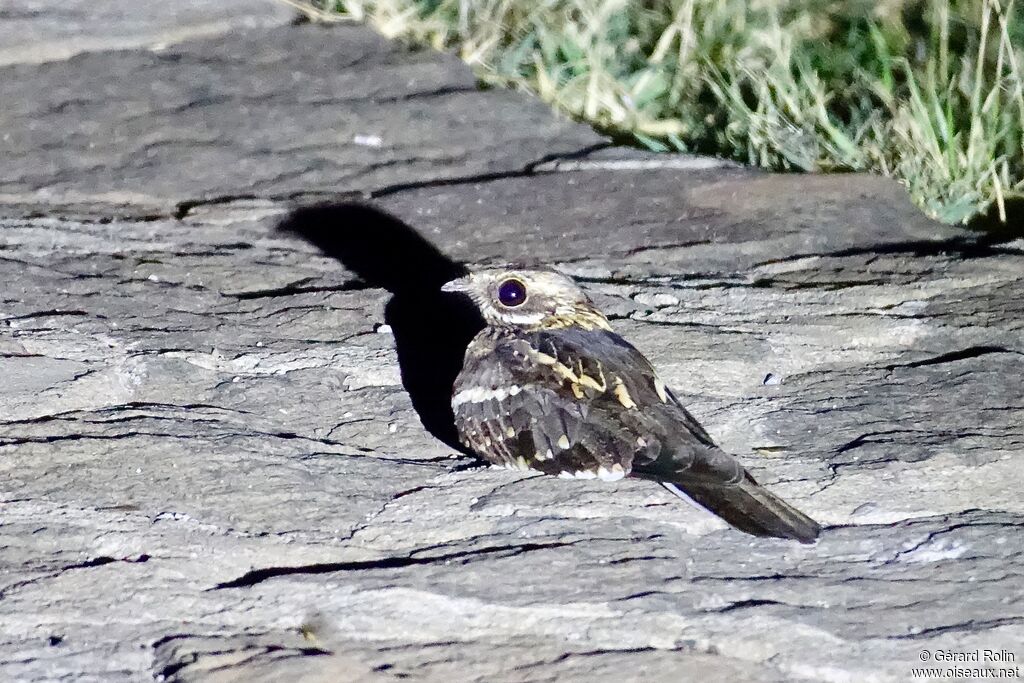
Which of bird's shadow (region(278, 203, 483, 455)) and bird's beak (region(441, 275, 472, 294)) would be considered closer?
bird's beak (region(441, 275, 472, 294))

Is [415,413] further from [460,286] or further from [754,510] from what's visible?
[754,510]

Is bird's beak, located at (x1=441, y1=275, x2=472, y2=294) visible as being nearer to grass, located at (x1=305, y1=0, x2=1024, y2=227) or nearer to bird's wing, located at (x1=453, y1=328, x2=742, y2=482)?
bird's wing, located at (x1=453, y1=328, x2=742, y2=482)

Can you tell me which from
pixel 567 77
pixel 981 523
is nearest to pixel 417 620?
pixel 981 523

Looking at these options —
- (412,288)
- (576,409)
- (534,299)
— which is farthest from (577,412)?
(412,288)

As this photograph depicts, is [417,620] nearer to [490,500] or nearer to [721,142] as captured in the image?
[490,500]

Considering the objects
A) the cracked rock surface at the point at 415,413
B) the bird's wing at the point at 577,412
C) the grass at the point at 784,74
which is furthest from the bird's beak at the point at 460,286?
the grass at the point at 784,74

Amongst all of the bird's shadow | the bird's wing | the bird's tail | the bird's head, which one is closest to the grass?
the bird's shadow

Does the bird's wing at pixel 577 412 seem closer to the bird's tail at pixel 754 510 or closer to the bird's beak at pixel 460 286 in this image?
the bird's tail at pixel 754 510
